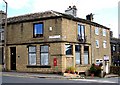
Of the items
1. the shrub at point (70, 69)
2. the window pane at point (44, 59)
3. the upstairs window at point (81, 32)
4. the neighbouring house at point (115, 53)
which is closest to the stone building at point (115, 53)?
the neighbouring house at point (115, 53)

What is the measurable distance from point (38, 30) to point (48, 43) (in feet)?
7.01

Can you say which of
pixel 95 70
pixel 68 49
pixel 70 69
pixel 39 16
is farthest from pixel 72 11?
pixel 70 69

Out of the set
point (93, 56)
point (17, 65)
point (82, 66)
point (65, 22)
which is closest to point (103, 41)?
Answer: point (93, 56)

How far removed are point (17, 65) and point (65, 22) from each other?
25.5 feet

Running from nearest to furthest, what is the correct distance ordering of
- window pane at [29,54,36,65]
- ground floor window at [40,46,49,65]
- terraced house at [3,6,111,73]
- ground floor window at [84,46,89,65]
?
terraced house at [3,6,111,73], ground floor window at [40,46,49,65], window pane at [29,54,36,65], ground floor window at [84,46,89,65]

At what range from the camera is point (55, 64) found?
30.1m

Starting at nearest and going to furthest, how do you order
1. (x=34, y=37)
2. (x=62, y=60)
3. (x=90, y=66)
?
1. (x=62, y=60)
2. (x=34, y=37)
3. (x=90, y=66)

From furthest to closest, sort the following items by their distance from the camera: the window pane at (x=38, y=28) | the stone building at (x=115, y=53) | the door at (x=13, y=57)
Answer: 1. the stone building at (x=115, y=53)
2. the door at (x=13, y=57)
3. the window pane at (x=38, y=28)

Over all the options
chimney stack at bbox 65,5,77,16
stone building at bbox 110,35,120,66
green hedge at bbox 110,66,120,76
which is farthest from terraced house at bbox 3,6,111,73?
stone building at bbox 110,35,120,66

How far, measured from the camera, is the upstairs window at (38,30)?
31566mm

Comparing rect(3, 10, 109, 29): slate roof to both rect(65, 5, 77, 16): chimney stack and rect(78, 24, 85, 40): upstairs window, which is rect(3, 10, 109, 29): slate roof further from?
rect(65, 5, 77, 16): chimney stack

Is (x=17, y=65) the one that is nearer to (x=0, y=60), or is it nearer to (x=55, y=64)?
(x=0, y=60)

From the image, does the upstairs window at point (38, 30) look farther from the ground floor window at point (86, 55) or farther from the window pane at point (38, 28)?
the ground floor window at point (86, 55)

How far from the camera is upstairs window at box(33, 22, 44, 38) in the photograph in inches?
1243
